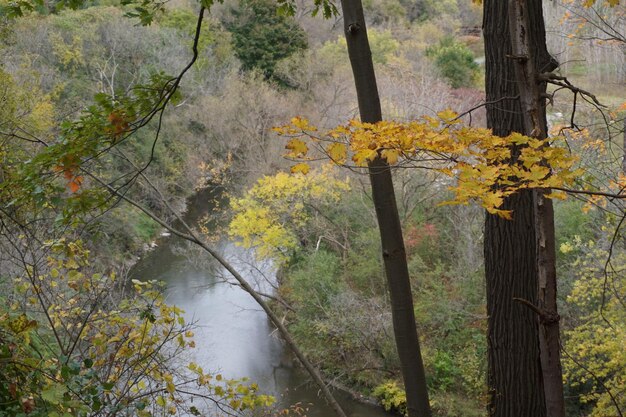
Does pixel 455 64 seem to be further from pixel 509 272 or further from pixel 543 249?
pixel 543 249

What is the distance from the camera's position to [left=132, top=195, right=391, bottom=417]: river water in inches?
447

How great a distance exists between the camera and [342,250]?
1447 centimetres

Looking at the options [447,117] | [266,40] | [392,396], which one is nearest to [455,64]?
[266,40]

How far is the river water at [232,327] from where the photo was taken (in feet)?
37.3

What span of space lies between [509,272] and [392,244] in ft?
2.55

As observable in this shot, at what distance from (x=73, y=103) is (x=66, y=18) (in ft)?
18.1

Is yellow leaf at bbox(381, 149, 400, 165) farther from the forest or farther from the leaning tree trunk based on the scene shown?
the leaning tree trunk

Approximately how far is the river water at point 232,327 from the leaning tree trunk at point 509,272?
7.07 metres

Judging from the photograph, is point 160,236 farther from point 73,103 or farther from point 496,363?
point 496,363

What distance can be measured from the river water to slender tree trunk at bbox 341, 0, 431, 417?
7.19m

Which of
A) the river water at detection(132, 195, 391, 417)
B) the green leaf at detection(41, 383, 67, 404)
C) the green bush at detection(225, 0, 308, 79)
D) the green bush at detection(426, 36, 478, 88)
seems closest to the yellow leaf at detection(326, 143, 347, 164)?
the green leaf at detection(41, 383, 67, 404)

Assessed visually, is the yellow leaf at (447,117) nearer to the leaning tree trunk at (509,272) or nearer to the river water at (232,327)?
the leaning tree trunk at (509,272)

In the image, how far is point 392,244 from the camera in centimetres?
291

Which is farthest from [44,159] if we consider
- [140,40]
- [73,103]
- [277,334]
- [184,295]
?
[140,40]
